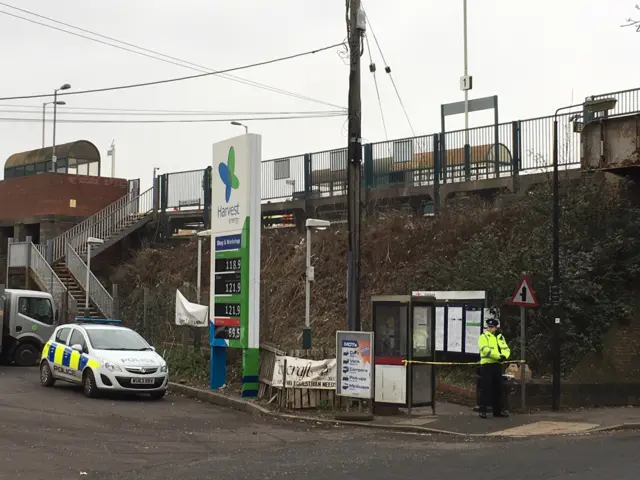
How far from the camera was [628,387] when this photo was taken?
17.9 metres

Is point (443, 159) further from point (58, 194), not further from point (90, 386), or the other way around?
point (58, 194)

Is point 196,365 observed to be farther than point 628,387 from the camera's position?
Yes

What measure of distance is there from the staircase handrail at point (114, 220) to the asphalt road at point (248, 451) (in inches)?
767

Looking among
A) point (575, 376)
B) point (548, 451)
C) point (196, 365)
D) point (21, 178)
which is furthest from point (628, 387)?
point (21, 178)

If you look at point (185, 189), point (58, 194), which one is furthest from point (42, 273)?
point (185, 189)

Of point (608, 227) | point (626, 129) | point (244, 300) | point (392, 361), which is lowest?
point (392, 361)

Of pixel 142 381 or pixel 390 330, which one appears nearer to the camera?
pixel 390 330

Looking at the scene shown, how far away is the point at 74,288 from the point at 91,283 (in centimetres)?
164

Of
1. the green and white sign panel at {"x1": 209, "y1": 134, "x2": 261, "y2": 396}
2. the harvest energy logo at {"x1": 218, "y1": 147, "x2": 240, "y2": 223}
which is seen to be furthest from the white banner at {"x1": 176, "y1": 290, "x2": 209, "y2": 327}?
the harvest energy logo at {"x1": 218, "y1": 147, "x2": 240, "y2": 223}

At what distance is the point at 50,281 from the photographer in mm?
33156

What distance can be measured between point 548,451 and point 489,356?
388cm

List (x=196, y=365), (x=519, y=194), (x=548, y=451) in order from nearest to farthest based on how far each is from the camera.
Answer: (x=548, y=451)
(x=196, y=365)
(x=519, y=194)

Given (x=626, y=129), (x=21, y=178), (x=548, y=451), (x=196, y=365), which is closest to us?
(x=548, y=451)

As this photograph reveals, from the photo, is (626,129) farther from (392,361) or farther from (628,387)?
(392,361)
